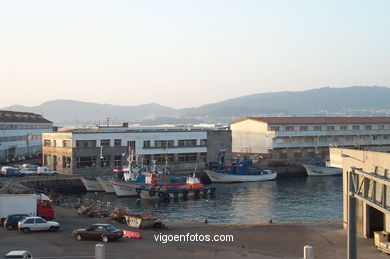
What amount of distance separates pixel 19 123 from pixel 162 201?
34.0 m

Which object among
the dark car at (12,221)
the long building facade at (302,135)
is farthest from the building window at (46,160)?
the dark car at (12,221)

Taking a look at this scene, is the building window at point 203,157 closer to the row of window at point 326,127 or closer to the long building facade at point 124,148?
the long building facade at point 124,148

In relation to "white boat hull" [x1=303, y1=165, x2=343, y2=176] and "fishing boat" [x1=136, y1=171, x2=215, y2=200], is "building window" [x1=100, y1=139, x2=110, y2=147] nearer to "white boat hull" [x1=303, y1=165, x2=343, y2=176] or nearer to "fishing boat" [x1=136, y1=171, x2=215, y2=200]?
"fishing boat" [x1=136, y1=171, x2=215, y2=200]

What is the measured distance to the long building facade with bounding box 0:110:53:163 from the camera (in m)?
64.4

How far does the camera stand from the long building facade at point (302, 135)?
232 ft

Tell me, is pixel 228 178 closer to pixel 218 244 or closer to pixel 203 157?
pixel 203 157

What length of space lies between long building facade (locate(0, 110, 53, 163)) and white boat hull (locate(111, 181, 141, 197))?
2324 centimetres

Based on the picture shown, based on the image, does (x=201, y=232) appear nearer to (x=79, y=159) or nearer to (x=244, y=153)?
(x=79, y=159)

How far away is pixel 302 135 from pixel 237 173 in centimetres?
1793

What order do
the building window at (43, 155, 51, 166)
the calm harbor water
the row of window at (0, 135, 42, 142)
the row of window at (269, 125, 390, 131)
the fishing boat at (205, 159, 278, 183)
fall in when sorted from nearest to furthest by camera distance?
the calm harbor water, the fishing boat at (205, 159, 278, 183), the building window at (43, 155, 51, 166), the row of window at (0, 135, 42, 142), the row of window at (269, 125, 390, 131)

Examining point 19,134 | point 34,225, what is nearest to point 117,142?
point 19,134

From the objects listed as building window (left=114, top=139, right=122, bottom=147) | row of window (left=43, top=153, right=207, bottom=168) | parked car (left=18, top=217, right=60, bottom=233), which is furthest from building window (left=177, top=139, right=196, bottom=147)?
parked car (left=18, top=217, right=60, bottom=233)

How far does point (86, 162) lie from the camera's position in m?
53.5

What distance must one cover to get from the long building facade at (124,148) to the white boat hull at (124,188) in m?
8.85
